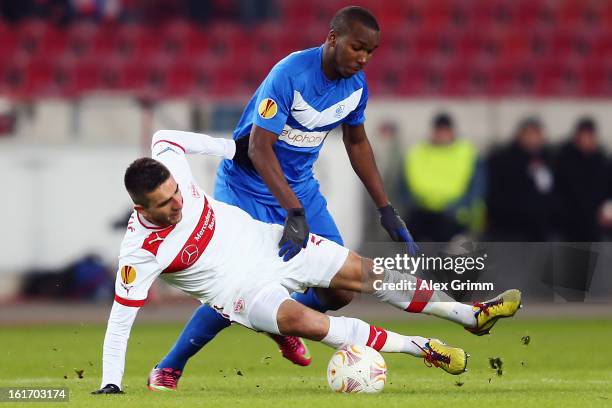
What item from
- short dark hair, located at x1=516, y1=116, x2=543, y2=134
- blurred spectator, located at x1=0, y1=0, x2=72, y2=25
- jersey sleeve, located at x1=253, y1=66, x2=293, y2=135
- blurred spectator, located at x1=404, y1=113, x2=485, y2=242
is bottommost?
jersey sleeve, located at x1=253, y1=66, x2=293, y2=135

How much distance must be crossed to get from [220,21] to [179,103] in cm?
395

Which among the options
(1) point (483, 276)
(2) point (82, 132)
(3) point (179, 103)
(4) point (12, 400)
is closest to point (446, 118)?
(3) point (179, 103)

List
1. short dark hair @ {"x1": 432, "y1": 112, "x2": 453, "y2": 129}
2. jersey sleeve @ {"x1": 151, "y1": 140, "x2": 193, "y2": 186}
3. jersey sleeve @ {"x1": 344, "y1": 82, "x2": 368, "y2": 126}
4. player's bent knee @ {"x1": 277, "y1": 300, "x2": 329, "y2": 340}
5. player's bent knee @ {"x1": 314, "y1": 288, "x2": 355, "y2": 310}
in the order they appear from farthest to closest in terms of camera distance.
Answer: short dark hair @ {"x1": 432, "y1": 112, "x2": 453, "y2": 129} → jersey sleeve @ {"x1": 344, "y1": 82, "x2": 368, "y2": 126} → player's bent knee @ {"x1": 314, "y1": 288, "x2": 355, "y2": 310} → jersey sleeve @ {"x1": 151, "y1": 140, "x2": 193, "y2": 186} → player's bent knee @ {"x1": 277, "y1": 300, "x2": 329, "y2": 340}

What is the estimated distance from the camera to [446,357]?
6.52 m

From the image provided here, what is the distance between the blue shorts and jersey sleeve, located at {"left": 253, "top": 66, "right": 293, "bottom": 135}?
67 centimetres

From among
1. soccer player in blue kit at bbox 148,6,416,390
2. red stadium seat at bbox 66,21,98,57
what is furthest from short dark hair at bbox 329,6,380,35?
red stadium seat at bbox 66,21,98,57

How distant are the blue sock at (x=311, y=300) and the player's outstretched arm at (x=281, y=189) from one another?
781 millimetres

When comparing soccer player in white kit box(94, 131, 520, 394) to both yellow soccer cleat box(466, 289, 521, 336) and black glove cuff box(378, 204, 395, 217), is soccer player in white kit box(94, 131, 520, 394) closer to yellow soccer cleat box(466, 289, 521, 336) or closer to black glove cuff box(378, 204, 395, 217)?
yellow soccer cleat box(466, 289, 521, 336)

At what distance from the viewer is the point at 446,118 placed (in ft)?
42.0

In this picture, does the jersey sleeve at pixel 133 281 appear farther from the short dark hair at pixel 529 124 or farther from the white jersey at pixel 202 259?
the short dark hair at pixel 529 124

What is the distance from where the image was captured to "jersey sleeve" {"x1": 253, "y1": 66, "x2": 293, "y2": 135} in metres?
6.88

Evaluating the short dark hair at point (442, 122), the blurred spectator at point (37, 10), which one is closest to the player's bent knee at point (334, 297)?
the short dark hair at point (442, 122)

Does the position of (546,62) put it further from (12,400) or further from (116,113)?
(12,400)

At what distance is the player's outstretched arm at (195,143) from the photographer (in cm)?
696
